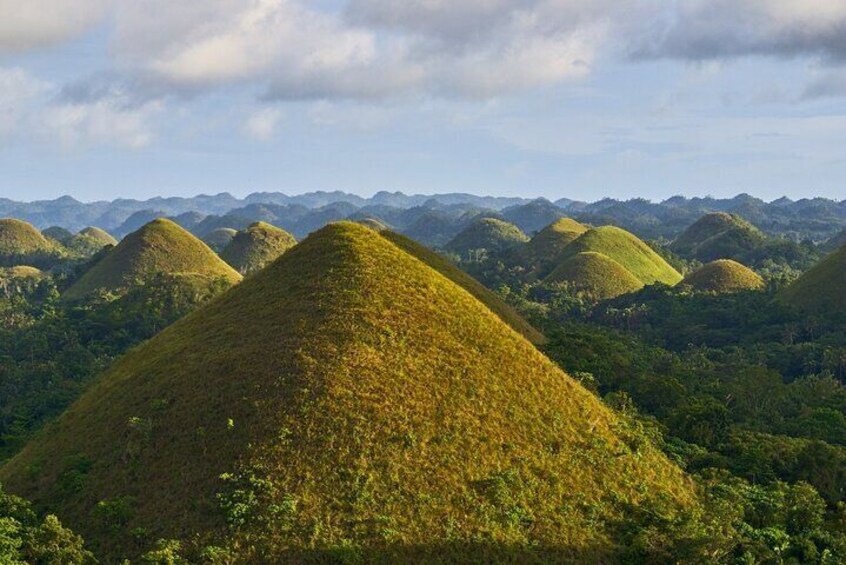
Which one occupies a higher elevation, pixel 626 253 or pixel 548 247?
pixel 548 247

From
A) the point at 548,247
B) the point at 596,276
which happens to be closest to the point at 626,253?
the point at 548,247

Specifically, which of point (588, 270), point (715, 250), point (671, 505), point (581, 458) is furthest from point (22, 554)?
point (715, 250)

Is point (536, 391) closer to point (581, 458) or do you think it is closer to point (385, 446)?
point (581, 458)

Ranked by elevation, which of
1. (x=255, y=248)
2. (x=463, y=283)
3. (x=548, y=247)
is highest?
(x=548, y=247)

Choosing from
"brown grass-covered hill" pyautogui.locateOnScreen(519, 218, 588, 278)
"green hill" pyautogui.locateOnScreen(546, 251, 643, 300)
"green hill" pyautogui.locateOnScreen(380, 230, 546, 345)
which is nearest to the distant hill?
"brown grass-covered hill" pyautogui.locateOnScreen(519, 218, 588, 278)

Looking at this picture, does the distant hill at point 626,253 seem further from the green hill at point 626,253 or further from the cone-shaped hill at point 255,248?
the cone-shaped hill at point 255,248

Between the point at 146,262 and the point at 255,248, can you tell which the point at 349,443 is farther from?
the point at 255,248

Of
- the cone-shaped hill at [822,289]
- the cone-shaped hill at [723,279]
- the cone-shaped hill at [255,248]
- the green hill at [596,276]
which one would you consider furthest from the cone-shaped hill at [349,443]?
the cone-shaped hill at [255,248]
